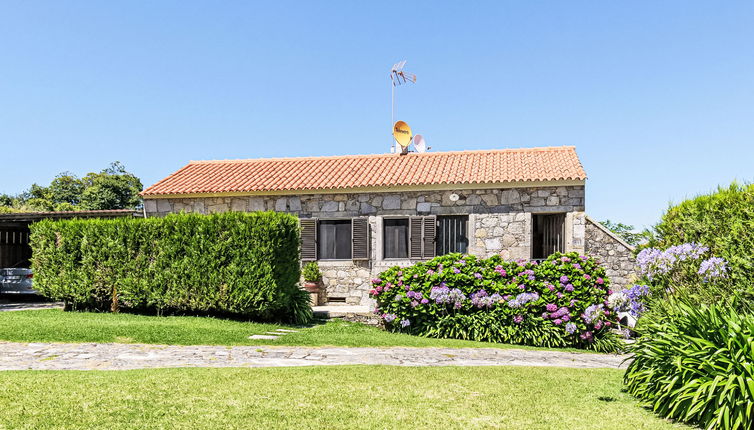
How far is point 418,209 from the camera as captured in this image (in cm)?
1518

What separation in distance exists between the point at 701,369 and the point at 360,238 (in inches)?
414

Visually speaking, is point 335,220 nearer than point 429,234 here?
No

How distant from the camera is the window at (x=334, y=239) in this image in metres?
15.5

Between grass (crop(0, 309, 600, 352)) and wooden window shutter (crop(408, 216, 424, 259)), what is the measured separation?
10.1 feet

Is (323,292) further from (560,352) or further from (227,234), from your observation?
(560,352)

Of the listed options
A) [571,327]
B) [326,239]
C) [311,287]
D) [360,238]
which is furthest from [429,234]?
[571,327]

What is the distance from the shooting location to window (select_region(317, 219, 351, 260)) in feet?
50.8

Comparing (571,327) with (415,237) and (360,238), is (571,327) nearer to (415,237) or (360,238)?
(415,237)

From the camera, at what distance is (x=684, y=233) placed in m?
7.99

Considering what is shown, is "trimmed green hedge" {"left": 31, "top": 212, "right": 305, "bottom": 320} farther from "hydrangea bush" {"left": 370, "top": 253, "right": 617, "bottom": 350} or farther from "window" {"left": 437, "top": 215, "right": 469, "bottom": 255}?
"window" {"left": 437, "top": 215, "right": 469, "bottom": 255}

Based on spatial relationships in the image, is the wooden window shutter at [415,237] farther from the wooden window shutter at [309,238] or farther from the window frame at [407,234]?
the wooden window shutter at [309,238]

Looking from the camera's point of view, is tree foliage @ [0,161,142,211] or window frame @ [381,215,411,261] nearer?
window frame @ [381,215,411,261]

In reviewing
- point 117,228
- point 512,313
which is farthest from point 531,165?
point 117,228

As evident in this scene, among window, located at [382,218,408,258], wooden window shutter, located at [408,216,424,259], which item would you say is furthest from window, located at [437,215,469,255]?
window, located at [382,218,408,258]
